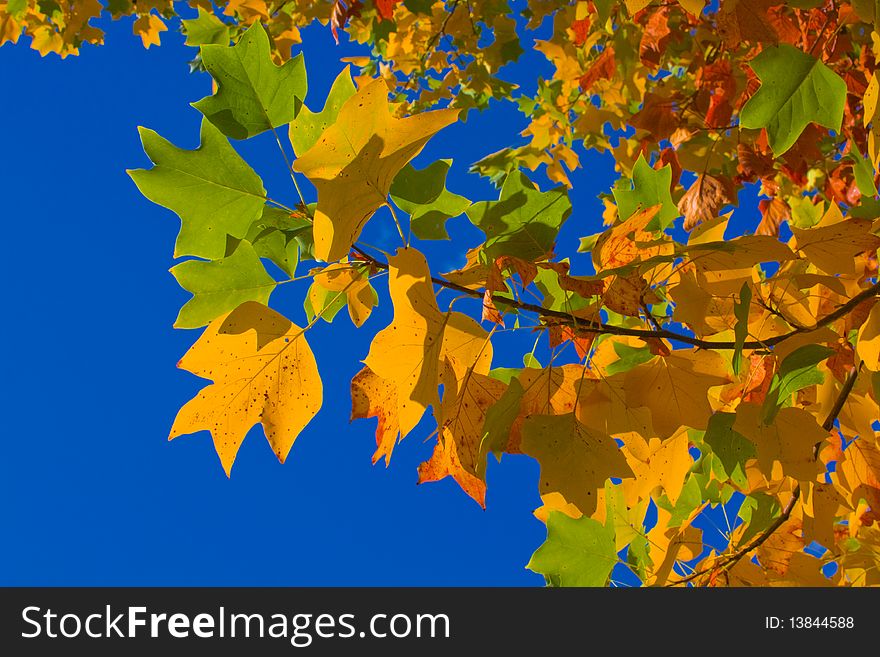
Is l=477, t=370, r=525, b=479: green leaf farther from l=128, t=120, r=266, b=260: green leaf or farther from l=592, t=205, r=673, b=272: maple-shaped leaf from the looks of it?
l=128, t=120, r=266, b=260: green leaf

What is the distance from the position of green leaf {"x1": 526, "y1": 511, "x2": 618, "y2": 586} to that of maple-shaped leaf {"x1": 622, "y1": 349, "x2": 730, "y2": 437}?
310 mm

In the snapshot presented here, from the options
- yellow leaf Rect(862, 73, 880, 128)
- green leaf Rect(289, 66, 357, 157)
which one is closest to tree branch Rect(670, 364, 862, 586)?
yellow leaf Rect(862, 73, 880, 128)

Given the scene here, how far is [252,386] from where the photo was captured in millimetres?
635

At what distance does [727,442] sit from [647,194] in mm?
275

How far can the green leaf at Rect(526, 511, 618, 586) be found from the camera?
929 mm

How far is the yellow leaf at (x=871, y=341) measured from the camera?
692 millimetres

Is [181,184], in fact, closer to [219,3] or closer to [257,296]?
[257,296]

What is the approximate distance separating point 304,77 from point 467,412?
0.32 meters

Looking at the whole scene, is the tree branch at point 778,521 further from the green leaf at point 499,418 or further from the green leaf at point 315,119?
the green leaf at point 315,119

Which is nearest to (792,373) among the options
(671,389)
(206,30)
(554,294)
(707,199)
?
(671,389)

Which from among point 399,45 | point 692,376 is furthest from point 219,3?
point 692,376

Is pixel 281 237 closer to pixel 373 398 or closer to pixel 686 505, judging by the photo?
pixel 373 398

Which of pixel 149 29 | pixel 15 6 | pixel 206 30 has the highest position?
pixel 149 29

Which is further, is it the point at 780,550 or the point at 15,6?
the point at 15,6
